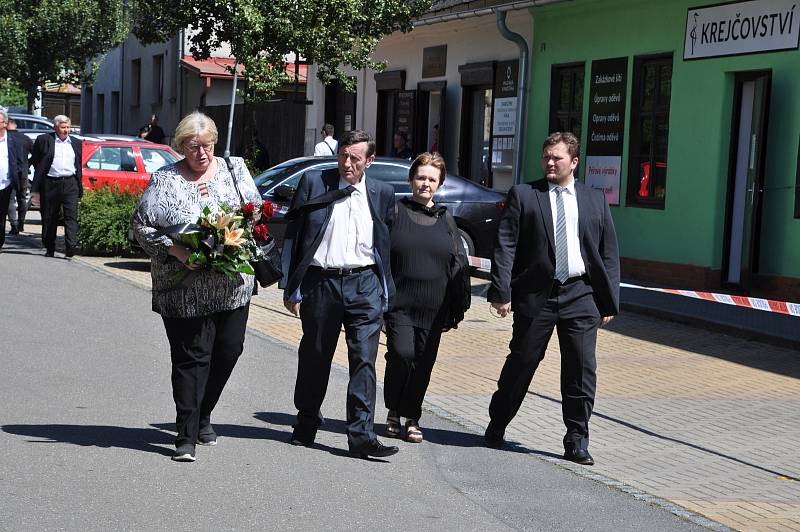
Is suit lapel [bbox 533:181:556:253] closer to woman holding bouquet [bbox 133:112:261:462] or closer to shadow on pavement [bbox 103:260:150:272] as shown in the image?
woman holding bouquet [bbox 133:112:261:462]

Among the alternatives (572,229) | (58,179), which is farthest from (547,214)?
(58,179)

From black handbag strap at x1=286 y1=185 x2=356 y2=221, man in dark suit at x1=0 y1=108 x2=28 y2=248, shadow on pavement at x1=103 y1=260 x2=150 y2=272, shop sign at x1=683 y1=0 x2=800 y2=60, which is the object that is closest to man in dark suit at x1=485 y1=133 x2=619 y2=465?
black handbag strap at x1=286 y1=185 x2=356 y2=221

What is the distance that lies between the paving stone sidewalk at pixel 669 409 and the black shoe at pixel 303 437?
4.16 feet

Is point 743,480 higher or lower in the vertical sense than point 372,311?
lower

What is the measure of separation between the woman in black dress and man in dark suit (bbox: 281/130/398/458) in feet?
1.34

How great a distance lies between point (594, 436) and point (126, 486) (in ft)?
10.5

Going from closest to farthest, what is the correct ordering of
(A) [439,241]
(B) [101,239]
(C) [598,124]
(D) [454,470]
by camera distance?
(D) [454,470]
(A) [439,241]
(B) [101,239]
(C) [598,124]

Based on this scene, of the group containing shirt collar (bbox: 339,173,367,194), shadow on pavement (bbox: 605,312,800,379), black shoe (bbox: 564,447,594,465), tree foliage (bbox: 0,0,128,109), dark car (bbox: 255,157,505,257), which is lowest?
shadow on pavement (bbox: 605,312,800,379)

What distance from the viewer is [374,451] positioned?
693cm

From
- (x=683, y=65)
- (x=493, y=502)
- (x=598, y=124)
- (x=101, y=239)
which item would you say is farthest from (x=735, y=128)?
(x=493, y=502)

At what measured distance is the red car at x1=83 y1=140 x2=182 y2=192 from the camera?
20.9m

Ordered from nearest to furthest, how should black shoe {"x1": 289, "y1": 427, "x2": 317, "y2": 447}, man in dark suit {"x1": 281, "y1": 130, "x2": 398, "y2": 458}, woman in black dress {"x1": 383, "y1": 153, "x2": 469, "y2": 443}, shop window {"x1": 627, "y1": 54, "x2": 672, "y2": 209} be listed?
1. man in dark suit {"x1": 281, "y1": 130, "x2": 398, "y2": 458}
2. black shoe {"x1": 289, "y1": 427, "x2": 317, "y2": 447}
3. woman in black dress {"x1": 383, "y1": 153, "x2": 469, "y2": 443}
4. shop window {"x1": 627, "y1": 54, "x2": 672, "y2": 209}

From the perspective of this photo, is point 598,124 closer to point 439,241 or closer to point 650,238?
point 650,238

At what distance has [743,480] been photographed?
7125mm
